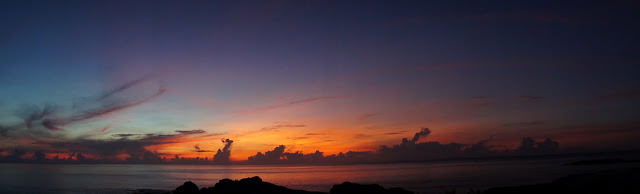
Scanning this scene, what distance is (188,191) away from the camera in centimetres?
4534

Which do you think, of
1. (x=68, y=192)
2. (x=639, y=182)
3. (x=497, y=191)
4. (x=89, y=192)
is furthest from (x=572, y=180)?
(x=68, y=192)

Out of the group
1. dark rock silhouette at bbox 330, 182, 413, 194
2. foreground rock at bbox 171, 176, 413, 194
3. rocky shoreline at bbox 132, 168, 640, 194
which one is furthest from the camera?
foreground rock at bbox 171, 176, 413, 194

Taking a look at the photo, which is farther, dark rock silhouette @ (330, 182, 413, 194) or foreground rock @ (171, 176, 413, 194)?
foreground rock @ (171, 176, 413, 194)

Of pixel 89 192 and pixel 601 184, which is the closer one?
pixel 601 184

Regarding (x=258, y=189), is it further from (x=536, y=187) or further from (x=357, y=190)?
(x=536, y=187)

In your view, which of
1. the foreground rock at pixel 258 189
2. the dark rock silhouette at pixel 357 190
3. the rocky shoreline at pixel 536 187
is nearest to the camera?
the rocky shoreline at pixel 536 187

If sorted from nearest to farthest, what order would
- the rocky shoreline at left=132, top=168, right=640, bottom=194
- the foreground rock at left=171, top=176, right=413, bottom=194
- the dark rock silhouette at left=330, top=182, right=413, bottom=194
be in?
the rocky shoreline at left=132, top=168, right=640, bottom=194
the dark rock silhouette at left=330, top=182, right=413, bottom=194
the foreground rock at left=171, top=176, right=413, bottom=194

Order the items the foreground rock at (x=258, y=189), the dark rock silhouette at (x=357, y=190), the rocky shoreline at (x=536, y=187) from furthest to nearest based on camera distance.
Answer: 1. the foreground rock at (x=258, y=189)
2. the dark rock silhouette at (x=357, y=190)
3. the rocky shoreline at (x=536, y=187)

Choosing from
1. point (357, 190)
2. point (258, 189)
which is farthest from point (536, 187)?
point (258, 189)

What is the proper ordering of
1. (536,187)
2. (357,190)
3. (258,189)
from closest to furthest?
(536,187), (357,190), (258,189)

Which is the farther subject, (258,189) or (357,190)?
(258,189)

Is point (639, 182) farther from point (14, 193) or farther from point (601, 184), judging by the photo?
point (14, 193)

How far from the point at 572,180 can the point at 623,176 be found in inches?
354

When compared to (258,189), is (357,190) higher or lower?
higher
